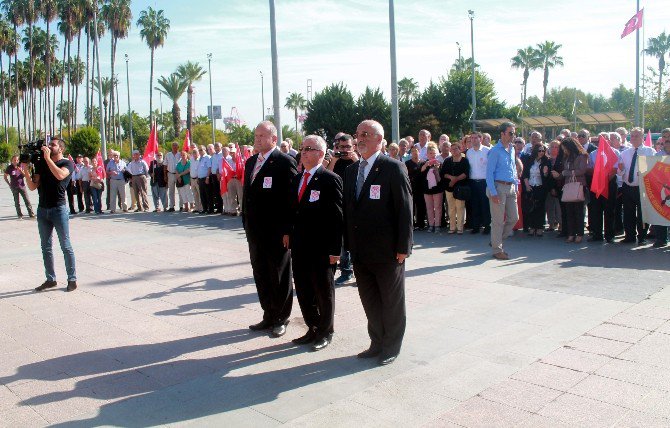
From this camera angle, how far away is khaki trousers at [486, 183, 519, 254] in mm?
9789

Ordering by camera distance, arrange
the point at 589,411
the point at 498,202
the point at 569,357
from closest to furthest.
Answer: the point at 589,411
the point at 569,357
the point at 498,202

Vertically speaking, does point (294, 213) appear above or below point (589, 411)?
above

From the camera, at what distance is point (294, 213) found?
5.99 metres

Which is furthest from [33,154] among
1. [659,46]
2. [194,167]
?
[659,46]

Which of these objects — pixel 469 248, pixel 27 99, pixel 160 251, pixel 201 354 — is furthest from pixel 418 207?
pixel 27 99

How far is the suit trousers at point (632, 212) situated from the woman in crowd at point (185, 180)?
40.8 feet

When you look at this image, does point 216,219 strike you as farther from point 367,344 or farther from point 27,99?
point 27,99

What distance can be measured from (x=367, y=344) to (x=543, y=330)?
1.73 meters

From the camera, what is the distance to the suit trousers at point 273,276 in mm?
6246

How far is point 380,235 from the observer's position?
5.35m

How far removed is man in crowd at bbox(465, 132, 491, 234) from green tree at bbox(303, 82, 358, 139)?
113 ft

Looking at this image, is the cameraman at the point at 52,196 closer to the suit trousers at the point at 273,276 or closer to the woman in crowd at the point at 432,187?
the suit trousers at the point at 273,276

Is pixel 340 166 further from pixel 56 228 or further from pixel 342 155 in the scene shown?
pixel 56 228

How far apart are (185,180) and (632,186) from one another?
12776 millimetres
